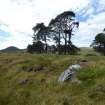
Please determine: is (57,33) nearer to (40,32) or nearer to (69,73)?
(40,32)

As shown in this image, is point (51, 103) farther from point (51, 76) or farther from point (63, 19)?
point (63, 19)

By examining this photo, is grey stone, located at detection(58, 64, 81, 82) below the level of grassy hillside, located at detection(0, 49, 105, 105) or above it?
above

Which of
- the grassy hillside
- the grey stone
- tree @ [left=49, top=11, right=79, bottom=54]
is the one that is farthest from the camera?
tree @ [left=49, top=11, right=79, bottom=54]

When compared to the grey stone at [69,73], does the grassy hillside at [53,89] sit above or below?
below

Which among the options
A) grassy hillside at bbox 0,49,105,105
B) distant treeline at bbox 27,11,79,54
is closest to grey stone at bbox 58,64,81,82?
grassy hillside at bbox 0,49,105,105

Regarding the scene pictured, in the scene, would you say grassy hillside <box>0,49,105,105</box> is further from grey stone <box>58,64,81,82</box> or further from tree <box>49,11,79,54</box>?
tree <box>49,11,79,54</box>

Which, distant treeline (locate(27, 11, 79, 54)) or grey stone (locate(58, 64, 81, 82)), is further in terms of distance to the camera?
distant treeline (locate(27, 11, 79, 54))

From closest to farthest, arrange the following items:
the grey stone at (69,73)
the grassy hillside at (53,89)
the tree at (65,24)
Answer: the grassy hillside at (53,89), the grey stone at (69,73), the tree at (65,24)

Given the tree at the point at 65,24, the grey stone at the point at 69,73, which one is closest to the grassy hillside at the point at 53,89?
the grey stone at the point at 69,73

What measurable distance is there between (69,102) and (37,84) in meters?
8.40

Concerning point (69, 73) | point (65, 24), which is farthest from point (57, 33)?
point (69, 73)

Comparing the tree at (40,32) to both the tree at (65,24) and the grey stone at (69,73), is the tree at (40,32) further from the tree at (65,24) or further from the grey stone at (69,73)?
the grey stone at (69,73)

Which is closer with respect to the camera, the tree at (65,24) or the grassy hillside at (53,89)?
the grassy hillside at (53,89)

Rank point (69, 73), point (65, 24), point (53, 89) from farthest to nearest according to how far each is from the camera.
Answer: point (65, 24)
point (69, 73)
point (53, 89)
